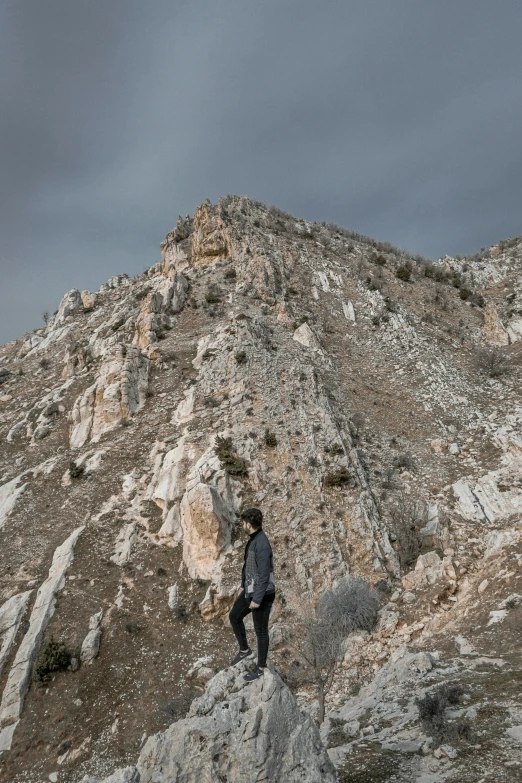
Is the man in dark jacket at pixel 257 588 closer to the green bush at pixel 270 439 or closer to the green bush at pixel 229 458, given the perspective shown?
the green bush at pixel 229 458

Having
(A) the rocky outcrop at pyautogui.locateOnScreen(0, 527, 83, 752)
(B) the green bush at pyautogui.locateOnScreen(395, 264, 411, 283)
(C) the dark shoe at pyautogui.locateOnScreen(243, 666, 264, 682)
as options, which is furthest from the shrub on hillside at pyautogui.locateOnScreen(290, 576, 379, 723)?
(B) the green bush at pyautogui.locateOnScreen(395, 264, 411, 283)

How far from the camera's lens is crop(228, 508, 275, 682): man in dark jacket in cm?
696

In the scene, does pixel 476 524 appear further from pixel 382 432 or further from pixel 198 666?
pixel 198 666

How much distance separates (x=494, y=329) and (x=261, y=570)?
138 ft

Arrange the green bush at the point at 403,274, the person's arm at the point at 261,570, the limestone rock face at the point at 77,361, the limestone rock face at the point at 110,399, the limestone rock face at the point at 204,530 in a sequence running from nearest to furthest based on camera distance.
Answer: the person's arm at the point at 261,570
the limestone rock face at the point at 204,530
the limestone rock face at the point at 110,399
the limestone rock face at the point at 77,361
the green bush at the point at 403,274

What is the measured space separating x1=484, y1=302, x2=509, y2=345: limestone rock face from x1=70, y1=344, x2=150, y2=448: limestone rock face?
32.5 metres

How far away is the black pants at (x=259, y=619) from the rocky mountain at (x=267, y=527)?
50cm

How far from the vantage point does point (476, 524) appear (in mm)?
22469

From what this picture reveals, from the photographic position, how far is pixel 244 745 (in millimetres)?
6590

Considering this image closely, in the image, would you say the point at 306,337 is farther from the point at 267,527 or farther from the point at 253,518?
the point at 253,518

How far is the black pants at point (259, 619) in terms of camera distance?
23.0 ft

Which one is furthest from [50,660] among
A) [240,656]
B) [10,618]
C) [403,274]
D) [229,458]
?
[403,274]

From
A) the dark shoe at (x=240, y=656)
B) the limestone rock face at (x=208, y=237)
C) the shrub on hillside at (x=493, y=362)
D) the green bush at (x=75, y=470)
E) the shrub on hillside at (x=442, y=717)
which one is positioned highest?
the limestone rock face at (x=208, y=237)

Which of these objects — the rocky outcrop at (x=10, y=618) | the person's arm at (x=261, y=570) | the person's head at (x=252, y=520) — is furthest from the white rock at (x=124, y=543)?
the person's arm at (x=261, y=570)
